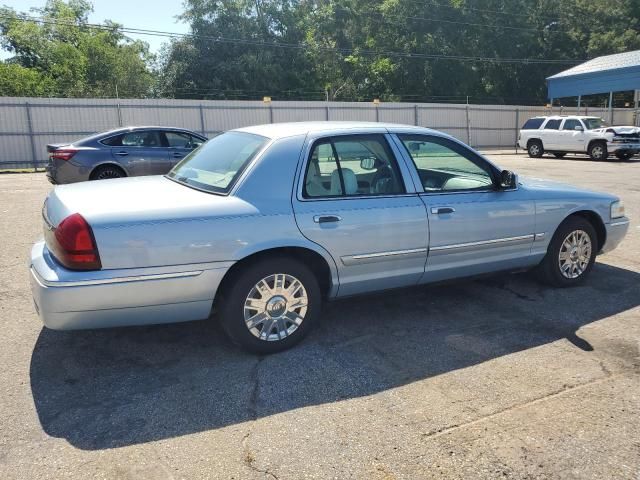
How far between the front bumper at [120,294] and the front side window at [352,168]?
980mm

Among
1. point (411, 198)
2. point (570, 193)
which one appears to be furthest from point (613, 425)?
point (570, 193)

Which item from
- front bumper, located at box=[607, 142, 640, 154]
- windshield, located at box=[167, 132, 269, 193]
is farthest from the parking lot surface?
front bumper, located at box=[607, 142, 640, 154]

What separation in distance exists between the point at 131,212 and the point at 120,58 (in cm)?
4813

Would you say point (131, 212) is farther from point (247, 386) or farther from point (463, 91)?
point (463, 91)

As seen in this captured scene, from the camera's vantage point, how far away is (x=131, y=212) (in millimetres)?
3521

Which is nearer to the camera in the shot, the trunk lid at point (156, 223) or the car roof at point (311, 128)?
the trunk lid at point (156, 223)

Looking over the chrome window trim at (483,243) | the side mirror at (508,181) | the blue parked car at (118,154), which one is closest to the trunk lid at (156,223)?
the chrome window trim at (483,243)

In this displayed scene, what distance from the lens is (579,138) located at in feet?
72.1

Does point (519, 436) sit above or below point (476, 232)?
below

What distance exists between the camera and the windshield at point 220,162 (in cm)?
404

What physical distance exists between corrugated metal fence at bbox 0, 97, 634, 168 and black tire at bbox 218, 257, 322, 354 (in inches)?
722

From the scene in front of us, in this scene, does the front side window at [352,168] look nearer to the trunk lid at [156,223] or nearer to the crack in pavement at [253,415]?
the trunk lid at [156,223]

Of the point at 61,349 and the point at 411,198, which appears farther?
the point at 411,198

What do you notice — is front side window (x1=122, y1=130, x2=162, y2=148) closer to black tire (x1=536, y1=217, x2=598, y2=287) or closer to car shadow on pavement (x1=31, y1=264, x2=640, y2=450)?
car shadow on pavement (x1=31, y1=264, x2=640, y2=450)
